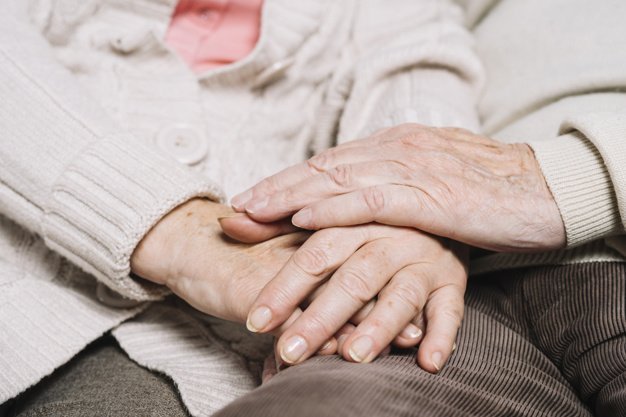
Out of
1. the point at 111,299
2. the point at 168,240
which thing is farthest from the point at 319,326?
the point at 111,299

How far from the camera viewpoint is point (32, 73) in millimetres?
748

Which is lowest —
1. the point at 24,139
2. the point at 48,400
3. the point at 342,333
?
the point at 48,400

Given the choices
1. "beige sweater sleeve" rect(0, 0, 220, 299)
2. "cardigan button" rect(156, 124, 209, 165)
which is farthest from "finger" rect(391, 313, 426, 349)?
"cardigan button" rect(156, 124, 209, 165)

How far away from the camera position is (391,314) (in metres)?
0.57

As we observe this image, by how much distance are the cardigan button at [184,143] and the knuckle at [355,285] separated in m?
0.38

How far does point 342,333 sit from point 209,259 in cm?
19

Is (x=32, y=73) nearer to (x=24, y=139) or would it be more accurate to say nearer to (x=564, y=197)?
(x=24, y=139)

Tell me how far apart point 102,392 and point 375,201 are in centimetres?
41

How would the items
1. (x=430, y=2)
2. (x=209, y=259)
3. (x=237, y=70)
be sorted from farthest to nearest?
(x=430, y=2) → (x=237, y=70) → (x=209, y=259)

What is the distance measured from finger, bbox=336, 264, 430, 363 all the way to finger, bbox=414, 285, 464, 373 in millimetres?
17

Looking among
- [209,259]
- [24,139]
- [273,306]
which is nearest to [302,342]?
[273,306]

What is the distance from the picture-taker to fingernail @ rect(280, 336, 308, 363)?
1.77 ft

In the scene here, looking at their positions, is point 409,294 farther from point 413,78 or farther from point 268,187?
point 413,78

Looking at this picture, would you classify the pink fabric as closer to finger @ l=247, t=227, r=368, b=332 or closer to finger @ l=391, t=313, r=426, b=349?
finger @ l=247, t=227, r=368, b=332
